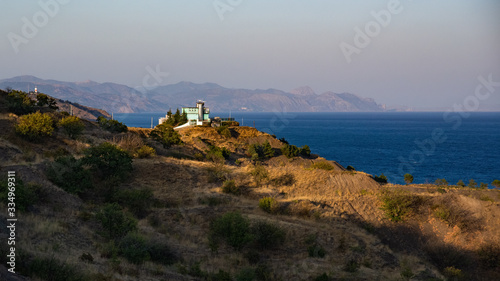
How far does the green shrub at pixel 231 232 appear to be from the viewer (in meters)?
22.3

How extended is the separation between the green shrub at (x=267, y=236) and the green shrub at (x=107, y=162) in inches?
530

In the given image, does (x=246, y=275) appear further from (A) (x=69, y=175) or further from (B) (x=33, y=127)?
(B) (x=33, y=127)

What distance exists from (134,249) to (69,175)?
12.8 m

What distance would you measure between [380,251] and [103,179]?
20.8 meters

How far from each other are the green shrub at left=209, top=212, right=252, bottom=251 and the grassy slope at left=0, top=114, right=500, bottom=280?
18.6 inches

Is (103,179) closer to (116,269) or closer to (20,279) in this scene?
(116,269)

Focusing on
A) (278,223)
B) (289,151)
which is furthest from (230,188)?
(289,151)

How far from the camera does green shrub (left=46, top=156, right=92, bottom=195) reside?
27719mm

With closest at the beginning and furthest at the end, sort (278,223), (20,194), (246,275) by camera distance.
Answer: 1. (246,275)
2. (20,194)
3. (278,223)

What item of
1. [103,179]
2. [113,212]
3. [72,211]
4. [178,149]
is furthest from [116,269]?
[178,149]

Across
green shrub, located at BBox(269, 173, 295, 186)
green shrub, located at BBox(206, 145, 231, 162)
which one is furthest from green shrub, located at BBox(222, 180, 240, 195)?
green shrub, located at BBox(206, 145, 231, 162)

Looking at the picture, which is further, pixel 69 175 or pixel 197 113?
pixel 197 113

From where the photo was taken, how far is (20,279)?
12406 mm

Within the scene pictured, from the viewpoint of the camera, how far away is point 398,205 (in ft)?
98.2
